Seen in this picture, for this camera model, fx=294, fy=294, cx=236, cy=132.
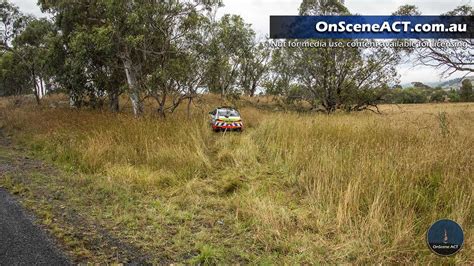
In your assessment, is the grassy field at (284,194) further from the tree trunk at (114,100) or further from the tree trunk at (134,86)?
the tree trunk at (114,100)

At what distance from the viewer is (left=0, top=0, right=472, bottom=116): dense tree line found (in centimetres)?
1155

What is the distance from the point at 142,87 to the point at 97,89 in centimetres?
573

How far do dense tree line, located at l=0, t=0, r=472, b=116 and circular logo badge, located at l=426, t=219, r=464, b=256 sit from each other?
10541mm

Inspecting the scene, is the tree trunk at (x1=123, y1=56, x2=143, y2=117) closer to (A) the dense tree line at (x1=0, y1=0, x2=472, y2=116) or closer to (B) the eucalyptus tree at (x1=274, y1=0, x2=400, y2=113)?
(A) the dense tree line at (x1=0, y1=0, x2=472, y2=116)

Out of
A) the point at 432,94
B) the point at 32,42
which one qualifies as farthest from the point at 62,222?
the point at 432,94

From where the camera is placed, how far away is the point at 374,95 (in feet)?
63.7

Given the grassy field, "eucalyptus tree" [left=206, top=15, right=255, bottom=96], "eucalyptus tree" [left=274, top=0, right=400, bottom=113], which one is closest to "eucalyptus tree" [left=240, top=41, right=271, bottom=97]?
"eucalyptus tree" [left=206, top=15, right=255, bottom=96]

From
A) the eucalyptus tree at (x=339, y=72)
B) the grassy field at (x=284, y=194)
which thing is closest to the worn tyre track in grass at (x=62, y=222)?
the grassy field at (x=284, y=194)

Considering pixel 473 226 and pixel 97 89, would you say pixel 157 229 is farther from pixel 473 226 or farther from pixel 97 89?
pixel 97 89

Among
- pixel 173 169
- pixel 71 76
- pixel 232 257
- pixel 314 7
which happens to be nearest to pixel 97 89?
pixel 71 76

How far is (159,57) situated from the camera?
523 inches

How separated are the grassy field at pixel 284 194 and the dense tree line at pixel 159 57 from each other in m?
5.22

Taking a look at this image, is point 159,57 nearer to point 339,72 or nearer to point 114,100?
point 114,100

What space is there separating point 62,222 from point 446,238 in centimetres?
441
